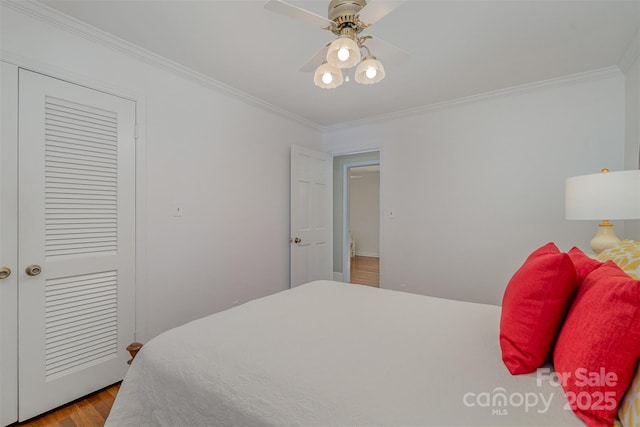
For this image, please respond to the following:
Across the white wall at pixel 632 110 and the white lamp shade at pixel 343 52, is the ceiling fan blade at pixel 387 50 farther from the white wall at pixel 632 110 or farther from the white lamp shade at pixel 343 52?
the white wall at pixel 632 110

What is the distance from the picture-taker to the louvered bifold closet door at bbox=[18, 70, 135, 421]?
1691mm

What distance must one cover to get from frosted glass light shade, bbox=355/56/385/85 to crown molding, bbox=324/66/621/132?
6.59 feet

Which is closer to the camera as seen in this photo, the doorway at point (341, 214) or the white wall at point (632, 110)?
the white wall at point (632, 110)

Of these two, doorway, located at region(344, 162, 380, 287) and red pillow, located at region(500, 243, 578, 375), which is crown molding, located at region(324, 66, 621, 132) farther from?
doorway, located at region(344, 162, 380, 287)

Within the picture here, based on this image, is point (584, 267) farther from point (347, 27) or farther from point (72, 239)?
point (72, 239)

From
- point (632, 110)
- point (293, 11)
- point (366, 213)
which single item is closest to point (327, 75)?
point (293, 11)

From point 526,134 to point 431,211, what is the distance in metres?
1.15

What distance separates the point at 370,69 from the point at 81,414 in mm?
2633

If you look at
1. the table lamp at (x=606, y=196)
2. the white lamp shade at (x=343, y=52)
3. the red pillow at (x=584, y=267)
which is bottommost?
the red pillow at (x=584, y=267)

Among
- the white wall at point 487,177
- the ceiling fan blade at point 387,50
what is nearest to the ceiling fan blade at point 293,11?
the ceiling fan blade at point 387,50

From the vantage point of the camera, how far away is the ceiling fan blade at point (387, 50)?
4.80 feet

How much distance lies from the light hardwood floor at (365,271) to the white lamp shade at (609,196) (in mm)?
3078

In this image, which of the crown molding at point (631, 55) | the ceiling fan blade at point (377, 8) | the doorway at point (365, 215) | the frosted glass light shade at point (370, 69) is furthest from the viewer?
the doorway at point (365, 215)

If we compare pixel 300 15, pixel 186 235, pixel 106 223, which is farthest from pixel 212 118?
pixel 300 15
